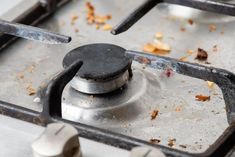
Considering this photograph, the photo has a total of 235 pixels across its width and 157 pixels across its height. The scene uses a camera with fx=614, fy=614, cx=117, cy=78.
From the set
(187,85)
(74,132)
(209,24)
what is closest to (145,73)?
(187,85)

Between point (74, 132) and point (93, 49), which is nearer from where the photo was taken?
point (74, 132)

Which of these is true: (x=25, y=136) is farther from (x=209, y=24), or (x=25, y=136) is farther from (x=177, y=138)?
(x=209, y=24)

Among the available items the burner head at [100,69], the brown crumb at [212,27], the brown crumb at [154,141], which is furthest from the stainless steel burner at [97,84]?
the brown crumb at [212,27]

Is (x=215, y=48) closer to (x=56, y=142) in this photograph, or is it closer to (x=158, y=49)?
A: (x=158, y=49)

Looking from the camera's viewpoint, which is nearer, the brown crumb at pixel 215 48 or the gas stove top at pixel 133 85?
Result: the gas stove top at pixel 133 85

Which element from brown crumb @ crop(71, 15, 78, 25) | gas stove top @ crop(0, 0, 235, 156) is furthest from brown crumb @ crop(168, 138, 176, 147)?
brown crumb @ crop(71, 15, 78, 25)

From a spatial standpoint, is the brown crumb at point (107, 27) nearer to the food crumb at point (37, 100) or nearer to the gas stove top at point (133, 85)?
the gas stove top at point (133, 85)

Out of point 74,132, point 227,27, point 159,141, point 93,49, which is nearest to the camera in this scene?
point 74,132
